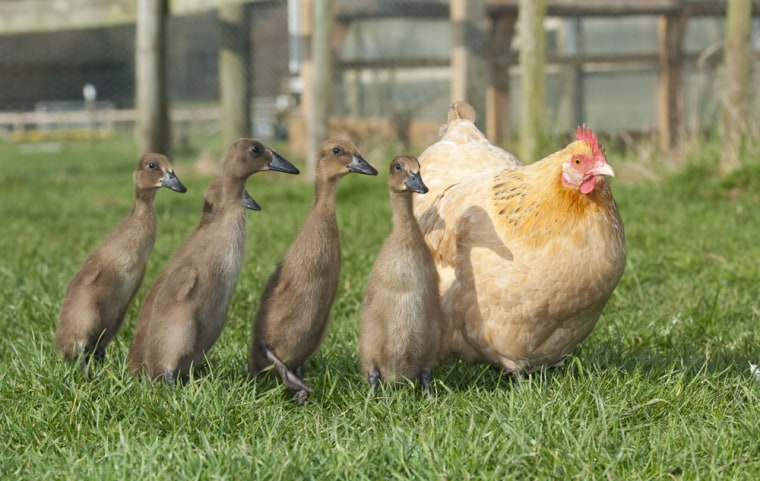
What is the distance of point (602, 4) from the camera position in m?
10.9

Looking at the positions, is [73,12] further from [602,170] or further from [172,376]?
[602,170]

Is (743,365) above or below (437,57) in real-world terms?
below

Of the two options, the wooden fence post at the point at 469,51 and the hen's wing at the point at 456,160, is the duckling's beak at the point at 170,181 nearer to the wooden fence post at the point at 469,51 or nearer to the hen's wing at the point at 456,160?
the hen's wing at the point at 456,160

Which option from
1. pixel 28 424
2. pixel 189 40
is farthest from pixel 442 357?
pixel 189 40

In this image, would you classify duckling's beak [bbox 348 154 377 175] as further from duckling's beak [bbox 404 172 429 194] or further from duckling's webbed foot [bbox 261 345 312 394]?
duckling's webbed foot [bbox 261 345 312 394]

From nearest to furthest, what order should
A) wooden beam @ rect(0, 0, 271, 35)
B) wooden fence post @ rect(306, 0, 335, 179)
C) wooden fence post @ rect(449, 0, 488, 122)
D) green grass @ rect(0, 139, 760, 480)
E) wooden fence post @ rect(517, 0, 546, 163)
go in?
green grass @ rect(0, 139, 760, 480), wooden fence post @ rect(517, 0, 546, 163), wooden fence post @ rect(449, 0, 488, 122), wooden fence post @ rect(306, 0, 335, 179), wooden beam @ rect(0, 0, 271, 35)

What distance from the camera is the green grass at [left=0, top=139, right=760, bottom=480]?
3033mm

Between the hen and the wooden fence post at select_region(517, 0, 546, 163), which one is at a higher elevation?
the wooden fence post at select_region(517, 0, 546, 163)

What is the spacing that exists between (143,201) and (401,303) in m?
1.25

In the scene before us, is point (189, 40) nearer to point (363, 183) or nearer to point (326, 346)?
point (363, 183)

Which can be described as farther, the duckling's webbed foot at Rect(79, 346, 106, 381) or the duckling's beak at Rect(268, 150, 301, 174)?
the duckling's beak at Rect(268, 150, 301, 174)

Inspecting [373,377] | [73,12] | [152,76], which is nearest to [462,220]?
[373,377]

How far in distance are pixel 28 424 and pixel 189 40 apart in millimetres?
18823

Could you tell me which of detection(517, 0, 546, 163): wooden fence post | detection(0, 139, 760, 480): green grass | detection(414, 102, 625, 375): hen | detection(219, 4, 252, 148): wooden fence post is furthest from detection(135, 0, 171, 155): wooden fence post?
detection(414, 102, 625, 375): hen
